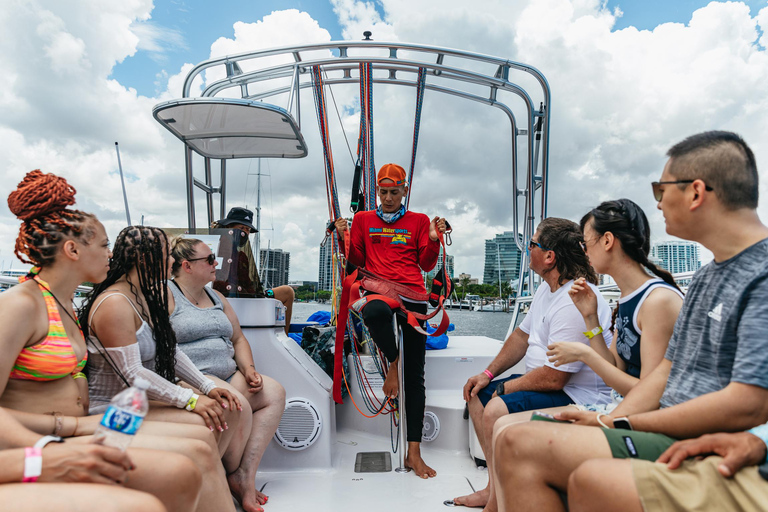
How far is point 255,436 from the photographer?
242 cm

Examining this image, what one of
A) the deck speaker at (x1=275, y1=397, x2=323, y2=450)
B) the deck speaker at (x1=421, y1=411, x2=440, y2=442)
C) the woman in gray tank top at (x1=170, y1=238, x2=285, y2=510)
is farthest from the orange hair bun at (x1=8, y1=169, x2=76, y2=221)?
the deck speaker at (x1=421, y1=411, x2=440, y2=442)

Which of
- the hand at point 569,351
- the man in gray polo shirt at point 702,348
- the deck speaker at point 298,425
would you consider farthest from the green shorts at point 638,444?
the deck speaker at point 298,425

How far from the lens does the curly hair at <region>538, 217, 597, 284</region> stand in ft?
7.57

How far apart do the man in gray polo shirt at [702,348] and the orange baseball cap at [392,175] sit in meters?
1.73

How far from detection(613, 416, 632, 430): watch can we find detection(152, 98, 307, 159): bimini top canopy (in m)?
2.37

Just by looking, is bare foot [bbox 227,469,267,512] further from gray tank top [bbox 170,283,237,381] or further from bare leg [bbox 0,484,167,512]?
bare leg [bbox 0,484,167,512]

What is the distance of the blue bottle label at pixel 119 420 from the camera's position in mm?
1017

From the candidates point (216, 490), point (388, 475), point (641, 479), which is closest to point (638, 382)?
point (641, 479)

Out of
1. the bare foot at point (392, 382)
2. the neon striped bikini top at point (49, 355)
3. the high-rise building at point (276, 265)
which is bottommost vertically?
the bare foot at point (392, 382)

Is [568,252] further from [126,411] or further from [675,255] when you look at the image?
[126,411]

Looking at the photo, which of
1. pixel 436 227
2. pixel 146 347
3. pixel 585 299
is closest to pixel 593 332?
pixel 585 299

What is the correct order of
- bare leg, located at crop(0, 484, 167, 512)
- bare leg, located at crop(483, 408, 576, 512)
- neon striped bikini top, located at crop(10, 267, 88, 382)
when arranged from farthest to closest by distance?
bare leg, located at crop(483, 408, 576, 512) → neon striped bikini top, located at crop(10, 267, 88, 382) → bare leg, located at crop(0, 484, 167, 512)

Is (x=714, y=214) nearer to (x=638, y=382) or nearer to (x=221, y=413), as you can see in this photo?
(x=638, y=382)

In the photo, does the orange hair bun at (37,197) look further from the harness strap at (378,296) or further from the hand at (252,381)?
the harness strap at (378,296)
